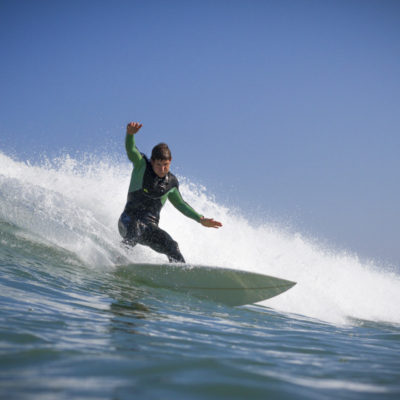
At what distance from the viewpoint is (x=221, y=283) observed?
219 inches

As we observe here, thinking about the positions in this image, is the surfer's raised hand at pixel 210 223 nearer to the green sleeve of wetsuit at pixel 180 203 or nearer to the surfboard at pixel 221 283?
the green sleeve of wetsuit at pixel 180 203

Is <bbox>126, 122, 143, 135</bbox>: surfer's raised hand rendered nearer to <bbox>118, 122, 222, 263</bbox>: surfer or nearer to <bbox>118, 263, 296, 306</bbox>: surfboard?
<bbox>118, 122, 222, 263</bbox>: surfer

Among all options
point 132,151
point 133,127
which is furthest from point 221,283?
point 133,127

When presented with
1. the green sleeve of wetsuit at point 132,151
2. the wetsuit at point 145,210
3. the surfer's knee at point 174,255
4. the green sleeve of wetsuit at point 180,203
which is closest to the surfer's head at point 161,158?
the wetsuit at point 145,210

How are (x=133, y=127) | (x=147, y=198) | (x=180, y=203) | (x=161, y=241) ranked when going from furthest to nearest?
(x=180, y=203), (x=147, y=198), (x=161, y=241), (x=133, y=127)

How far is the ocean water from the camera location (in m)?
1.77

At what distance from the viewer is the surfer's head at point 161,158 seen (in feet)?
19.2

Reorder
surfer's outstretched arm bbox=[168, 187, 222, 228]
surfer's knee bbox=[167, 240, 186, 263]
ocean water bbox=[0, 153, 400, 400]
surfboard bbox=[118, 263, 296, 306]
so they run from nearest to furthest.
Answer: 1. ocean water bbox=[0, 153, 400, 400]
2. surfboard bbox=[118, 263, 296, 306]
3. surfer's knee bbox=[167, 240, 186, 263]
4. surfer's outstretched arm bbox=[168, 187, 222, 228]

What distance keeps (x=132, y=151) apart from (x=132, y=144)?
0.12 metres

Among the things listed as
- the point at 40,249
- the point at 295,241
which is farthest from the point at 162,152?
the point at 295,241

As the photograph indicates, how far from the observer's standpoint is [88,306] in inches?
140

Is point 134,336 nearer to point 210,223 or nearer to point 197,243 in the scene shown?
point 210,223

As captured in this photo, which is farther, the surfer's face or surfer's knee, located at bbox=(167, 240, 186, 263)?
surfer's knee, located at bbox=(167, 240, 186, 263)

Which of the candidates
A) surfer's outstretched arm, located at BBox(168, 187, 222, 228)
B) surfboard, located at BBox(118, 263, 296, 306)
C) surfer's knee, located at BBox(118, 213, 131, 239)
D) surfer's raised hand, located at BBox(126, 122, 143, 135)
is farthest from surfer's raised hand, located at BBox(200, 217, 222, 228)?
surfer's raised hand, located at BBox(126, 122, 143, 135)
